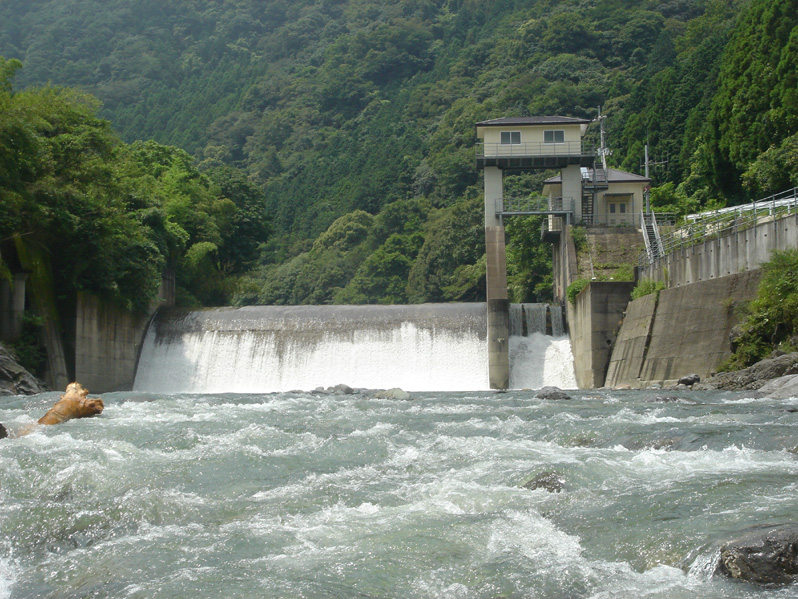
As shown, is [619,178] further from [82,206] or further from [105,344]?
[105,344]

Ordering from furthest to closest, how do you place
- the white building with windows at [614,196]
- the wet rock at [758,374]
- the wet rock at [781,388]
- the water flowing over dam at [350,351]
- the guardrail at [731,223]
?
the white building with windows at [614,196] < the water flowing over dam at [350,351] < the guardrail at [731,223] < the wet rock at [758,374] < the wet rock at [781,388]

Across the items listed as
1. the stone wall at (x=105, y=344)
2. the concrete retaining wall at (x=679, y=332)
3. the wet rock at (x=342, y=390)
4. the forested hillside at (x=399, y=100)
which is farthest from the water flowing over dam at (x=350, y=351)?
the forested hillside at (x=399, y=100)

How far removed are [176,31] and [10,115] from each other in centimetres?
13755

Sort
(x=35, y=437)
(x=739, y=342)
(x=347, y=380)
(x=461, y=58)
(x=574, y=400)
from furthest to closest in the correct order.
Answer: (x=461, y=58) → (x=347, y=380) → (x=739, y=342) → (x=574, y=400) → (x=35, y=437)

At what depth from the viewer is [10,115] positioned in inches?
1095

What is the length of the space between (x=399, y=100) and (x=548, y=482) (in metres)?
102

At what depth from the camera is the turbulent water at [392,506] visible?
8.36 meters

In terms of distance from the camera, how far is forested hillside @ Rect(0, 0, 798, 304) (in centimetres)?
4744

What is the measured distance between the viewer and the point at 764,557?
26.0ft

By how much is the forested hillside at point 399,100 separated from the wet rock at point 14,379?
13.7m

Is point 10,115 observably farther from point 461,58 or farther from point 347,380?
point 461,58

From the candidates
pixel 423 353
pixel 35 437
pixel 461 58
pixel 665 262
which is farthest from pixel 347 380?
pixel 461 58

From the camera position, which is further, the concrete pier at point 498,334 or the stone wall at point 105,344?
the concrete pier at point 498,334

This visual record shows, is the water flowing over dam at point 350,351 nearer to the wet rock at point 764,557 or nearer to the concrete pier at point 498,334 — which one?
the concrete pier at point 498,334
